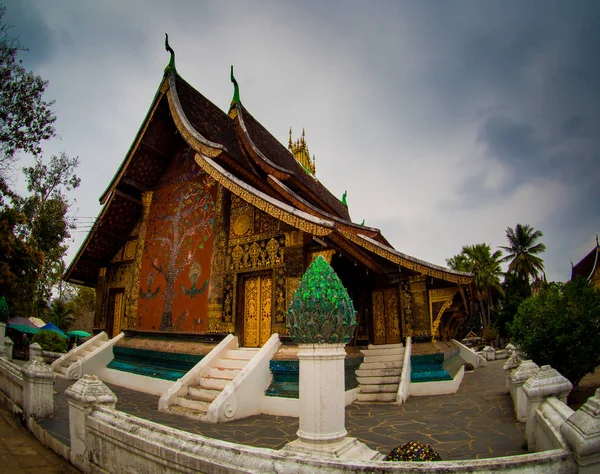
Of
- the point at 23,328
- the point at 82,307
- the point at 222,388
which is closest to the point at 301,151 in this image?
the point at 222,388

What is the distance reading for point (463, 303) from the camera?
874 centimetres

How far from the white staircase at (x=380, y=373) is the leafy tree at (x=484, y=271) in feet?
91.1

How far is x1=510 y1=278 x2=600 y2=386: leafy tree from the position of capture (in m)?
6.61

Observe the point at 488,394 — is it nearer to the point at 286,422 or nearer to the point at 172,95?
the point at 286,422

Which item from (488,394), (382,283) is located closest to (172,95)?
(382,283)

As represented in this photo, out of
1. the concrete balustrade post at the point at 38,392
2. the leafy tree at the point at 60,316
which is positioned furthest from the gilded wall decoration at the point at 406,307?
the leafy tree at the point at 60,316

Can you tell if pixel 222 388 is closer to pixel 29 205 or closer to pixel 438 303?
pixel 438 303

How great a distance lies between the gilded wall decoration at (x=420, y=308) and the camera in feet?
28.3

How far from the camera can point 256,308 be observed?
27.7 ft

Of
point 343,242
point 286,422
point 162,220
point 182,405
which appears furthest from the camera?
point 162,220

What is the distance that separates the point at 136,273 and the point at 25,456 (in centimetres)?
→ 685

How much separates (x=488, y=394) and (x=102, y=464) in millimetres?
7326

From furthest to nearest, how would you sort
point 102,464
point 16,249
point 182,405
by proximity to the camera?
point 16,249, point 182,405, point 102,464

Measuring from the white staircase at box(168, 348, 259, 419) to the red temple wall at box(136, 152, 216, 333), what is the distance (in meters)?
1.34
